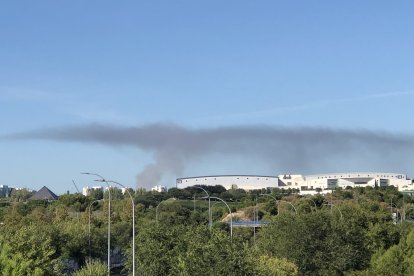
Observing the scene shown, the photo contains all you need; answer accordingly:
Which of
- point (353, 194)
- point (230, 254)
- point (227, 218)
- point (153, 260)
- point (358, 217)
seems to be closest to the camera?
point (230, 254)

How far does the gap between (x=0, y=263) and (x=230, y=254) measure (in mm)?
11265

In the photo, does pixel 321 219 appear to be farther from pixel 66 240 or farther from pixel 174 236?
pixel 66 240

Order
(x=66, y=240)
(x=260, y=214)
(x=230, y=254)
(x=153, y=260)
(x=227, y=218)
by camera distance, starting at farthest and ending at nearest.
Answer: (x=260, y=214)
(x=227, y=218)
(x=66, y=240)
(x=153, y=260)
(x=230, y=254)

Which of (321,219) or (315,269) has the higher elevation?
(321,219)

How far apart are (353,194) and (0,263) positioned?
125m

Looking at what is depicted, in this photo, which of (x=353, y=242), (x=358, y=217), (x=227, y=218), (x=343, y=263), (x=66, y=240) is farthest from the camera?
(x=227, y=218)

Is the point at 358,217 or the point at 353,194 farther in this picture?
the point at 353,194

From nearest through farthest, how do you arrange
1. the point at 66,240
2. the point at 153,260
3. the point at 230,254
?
the point at 230,254
the point at 153,260
the point at 66,240

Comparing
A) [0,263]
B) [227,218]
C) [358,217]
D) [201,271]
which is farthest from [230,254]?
[227,218]

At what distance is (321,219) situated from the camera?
5975 centimetres

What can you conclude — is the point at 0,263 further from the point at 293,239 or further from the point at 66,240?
the point at 66,240

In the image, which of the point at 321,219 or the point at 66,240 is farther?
the point at 66,240

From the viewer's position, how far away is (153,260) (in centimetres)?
4453

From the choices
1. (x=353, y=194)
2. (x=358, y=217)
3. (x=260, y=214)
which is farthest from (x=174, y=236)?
(x=353, y=194)
